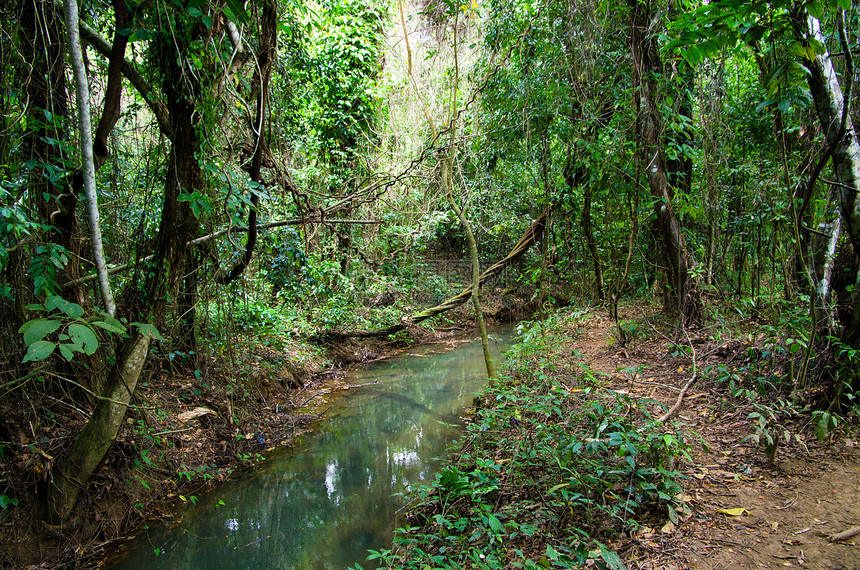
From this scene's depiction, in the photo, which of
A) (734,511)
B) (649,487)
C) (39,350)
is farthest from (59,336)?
(734,511)

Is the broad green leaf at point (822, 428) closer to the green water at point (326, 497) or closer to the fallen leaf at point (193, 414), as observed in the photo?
the green water at point (326, 497)

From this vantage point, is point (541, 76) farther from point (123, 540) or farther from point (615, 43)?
point (123, 540)

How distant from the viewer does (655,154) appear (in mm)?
4578

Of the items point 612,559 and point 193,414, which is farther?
point 193,414

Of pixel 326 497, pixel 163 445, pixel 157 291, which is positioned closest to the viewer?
pixel 157 291

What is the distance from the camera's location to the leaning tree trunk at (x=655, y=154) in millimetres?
4512

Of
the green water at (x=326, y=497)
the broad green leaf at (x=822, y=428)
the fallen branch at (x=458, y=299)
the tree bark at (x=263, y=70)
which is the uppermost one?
the tree bark at (x=263, y=70)

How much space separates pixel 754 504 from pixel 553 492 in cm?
98

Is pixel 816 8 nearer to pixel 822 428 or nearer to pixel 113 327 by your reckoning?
pixel 822 428

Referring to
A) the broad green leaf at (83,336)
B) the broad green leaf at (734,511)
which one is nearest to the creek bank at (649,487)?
the broad green leaf at (734,511)

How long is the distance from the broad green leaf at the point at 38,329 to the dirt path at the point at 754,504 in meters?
2.76

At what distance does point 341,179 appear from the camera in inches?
360

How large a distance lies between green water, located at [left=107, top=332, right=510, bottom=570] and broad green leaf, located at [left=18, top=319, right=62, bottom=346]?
1974mm

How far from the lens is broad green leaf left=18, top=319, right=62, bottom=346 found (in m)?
1.86
